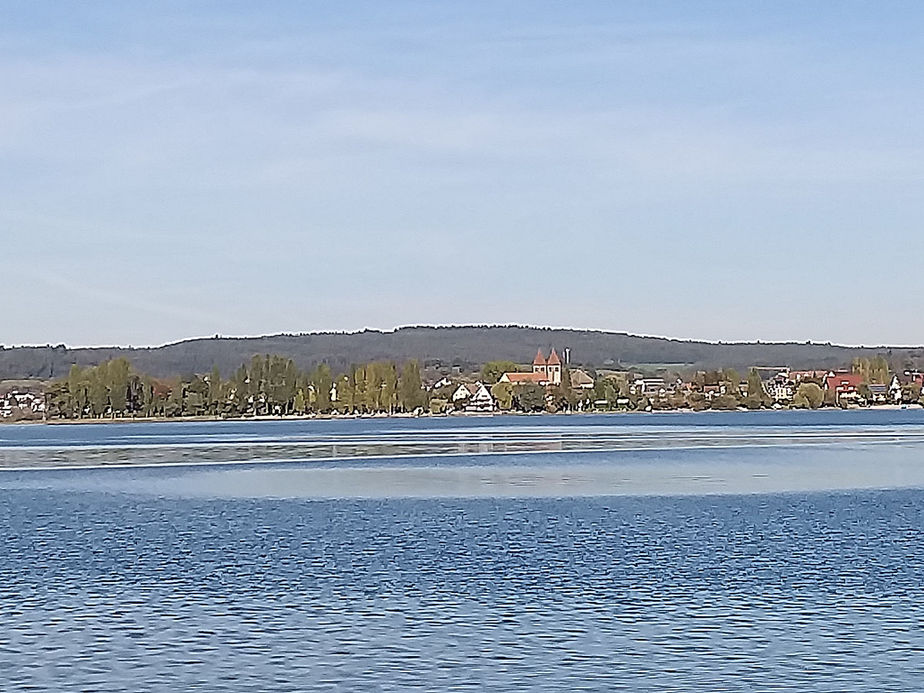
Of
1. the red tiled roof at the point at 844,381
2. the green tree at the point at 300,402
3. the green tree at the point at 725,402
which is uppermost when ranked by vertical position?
the red tiled roof at the point at 844,381

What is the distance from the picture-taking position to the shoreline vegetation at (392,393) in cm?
13325

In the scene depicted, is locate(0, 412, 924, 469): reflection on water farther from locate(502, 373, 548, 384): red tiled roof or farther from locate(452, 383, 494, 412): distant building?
locate(502, 373, 548, 384): red tiled roof

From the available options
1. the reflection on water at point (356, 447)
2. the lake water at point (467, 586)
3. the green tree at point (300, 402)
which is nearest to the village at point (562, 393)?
the green tree at point (300, 402)

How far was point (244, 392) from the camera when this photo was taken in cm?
13688

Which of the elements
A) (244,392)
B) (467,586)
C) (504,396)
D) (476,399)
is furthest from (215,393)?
(467,586)

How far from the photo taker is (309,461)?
55.7m

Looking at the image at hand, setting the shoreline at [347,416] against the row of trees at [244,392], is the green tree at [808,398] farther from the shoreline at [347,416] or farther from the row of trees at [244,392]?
the row of trees at [244,392]

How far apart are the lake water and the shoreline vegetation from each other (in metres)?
93.3

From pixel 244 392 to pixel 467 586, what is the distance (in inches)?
4710

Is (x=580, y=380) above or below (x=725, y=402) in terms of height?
above

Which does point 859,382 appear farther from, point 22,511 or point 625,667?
point 625,667

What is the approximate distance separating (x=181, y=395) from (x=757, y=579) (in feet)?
386

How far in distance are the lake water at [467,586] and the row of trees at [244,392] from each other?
92.8 m

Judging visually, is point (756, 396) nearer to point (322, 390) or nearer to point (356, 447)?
point (322, 390)
